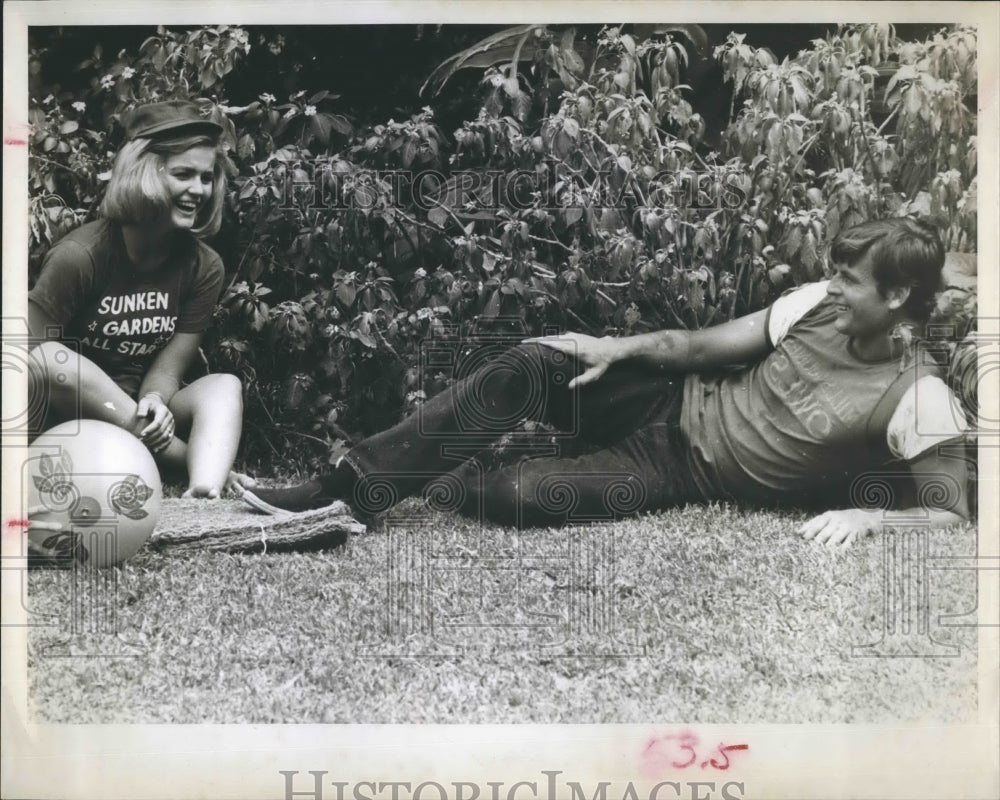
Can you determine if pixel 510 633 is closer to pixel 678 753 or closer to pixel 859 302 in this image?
pixel 678 753

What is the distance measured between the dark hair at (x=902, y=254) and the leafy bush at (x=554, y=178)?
0.06 metres

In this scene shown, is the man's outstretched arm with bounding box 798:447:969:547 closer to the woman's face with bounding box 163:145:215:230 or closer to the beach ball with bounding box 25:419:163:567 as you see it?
the beach ball with bounding box 25:419:163:567

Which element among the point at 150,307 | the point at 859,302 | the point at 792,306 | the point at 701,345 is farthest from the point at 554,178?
the point at 150,307

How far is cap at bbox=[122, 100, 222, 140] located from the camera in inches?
176

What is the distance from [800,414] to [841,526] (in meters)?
0.47

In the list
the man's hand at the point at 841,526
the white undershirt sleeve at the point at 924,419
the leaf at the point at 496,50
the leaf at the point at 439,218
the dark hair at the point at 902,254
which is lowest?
the man's hand at the point at 841,526

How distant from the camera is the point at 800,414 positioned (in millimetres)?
4523

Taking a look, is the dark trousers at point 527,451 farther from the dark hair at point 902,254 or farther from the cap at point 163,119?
the cap at point 163,119

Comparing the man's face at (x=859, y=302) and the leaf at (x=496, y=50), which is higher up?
the leaf at (x=496, y=50)

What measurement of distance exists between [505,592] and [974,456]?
1.92 metres

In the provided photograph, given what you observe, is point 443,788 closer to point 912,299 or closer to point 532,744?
point 532,744

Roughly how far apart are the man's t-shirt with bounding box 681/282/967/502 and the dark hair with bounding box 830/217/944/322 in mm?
197

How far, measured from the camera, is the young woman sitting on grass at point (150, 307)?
4488 millimetres

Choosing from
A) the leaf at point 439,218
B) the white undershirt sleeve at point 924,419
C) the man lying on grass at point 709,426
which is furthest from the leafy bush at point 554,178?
the white undershirt sleeve at point 924,419
